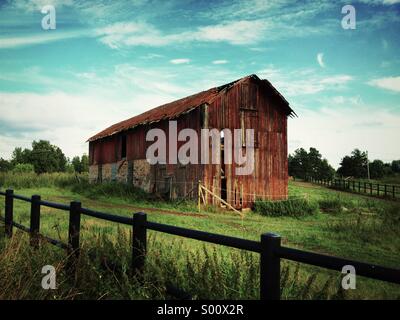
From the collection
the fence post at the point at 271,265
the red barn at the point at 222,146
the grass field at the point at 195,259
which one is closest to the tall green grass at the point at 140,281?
the grass field at the point at 195,259

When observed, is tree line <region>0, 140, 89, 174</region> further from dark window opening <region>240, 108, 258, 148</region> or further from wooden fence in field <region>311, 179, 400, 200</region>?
dark window opening <region>240, 108, 258, 148</region>

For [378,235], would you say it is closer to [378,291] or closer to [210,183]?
[378,291]

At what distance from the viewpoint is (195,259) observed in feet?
13.6

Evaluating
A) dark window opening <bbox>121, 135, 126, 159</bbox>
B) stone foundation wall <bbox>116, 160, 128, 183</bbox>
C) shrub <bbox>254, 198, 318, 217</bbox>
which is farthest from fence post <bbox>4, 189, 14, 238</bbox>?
dark window opening <bbox>121, 135, 126, 159</bbox>

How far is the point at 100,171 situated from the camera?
93.1 ft

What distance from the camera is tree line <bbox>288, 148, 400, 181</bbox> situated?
70.8 metres

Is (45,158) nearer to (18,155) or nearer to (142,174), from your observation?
(18,155)

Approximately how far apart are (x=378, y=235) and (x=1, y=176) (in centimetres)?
2521

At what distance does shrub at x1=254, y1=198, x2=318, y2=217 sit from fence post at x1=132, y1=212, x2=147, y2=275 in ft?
43.6

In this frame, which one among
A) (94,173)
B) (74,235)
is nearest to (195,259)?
(74,235)

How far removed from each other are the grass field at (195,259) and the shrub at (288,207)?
321 millimetres

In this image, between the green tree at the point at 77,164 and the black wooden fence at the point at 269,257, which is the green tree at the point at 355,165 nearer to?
the green tree at the point at 77,164

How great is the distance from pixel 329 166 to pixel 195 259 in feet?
286
